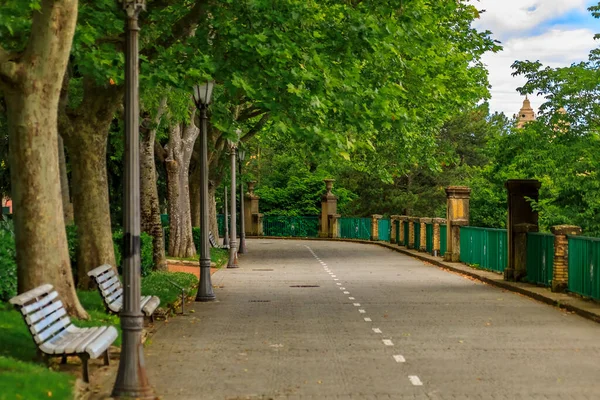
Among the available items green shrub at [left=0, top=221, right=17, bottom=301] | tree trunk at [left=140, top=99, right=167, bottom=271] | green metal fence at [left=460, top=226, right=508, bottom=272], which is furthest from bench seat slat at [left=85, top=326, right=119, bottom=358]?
green metal fence at [left=460, top=226, right=508, bottom=272]

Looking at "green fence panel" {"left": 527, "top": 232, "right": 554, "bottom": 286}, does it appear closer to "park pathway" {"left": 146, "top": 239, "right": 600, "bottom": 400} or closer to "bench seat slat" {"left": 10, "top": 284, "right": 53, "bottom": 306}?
"park pathway" {"left": 146, "top": 239, "right": 600, "bottom": 400}

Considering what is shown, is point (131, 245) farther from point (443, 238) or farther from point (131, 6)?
point (443, 238)

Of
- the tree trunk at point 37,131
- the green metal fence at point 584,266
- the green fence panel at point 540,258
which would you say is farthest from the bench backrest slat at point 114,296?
the green fence panel at point 540,258

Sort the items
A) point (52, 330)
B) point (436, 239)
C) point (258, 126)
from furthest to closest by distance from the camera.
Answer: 1. point (258, 126)
2. point (436, 239)
3. point (52, 330)

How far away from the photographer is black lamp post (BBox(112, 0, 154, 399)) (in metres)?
10.2

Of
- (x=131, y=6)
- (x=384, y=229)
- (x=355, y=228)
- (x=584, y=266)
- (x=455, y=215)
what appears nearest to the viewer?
(x=131, y=6)

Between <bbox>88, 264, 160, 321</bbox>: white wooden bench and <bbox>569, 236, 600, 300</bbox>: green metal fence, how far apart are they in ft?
27.0

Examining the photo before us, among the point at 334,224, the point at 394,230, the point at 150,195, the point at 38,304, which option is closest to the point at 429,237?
the point at 394,230

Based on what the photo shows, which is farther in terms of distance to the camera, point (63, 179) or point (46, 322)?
point (63, 179)

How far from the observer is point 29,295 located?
10906mm

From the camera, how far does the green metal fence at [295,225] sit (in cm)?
7919

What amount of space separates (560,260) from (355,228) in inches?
1889

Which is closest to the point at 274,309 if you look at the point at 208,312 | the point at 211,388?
the point at 208,312

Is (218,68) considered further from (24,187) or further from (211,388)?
(211,388)
